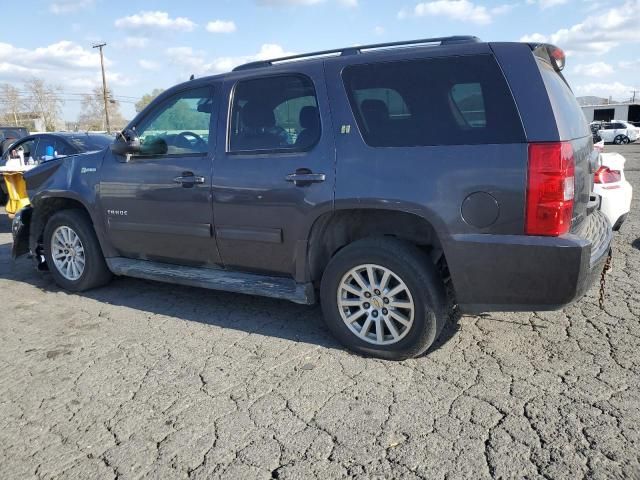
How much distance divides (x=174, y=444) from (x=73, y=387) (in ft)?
3.41

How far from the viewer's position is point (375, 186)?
3.25 m

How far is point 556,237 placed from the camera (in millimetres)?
2861

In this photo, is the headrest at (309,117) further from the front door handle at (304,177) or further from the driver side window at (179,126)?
the driver side window at (179,126)

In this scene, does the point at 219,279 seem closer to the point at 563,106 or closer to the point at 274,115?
the point at 274,115

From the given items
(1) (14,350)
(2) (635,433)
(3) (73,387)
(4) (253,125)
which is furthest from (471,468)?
(1) (14,350)

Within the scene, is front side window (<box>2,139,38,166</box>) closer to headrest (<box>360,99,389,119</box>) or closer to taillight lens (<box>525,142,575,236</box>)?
headrest (<box>360,99,389,119</box>)

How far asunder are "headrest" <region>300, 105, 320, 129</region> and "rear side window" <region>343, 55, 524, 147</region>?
274mm

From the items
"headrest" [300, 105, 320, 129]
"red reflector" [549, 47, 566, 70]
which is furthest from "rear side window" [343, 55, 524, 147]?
"red reflector" [549, 47, 566, 70]

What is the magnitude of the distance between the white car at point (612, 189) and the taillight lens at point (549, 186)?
2.47m

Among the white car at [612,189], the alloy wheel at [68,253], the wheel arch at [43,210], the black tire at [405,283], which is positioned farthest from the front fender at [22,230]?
the white car at [612,189]

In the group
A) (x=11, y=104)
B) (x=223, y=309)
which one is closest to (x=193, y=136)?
(x=223, y=309)

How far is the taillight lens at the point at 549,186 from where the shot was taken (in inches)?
110

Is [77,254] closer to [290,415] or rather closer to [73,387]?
[73,387]

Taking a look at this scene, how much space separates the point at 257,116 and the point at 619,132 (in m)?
38.5
